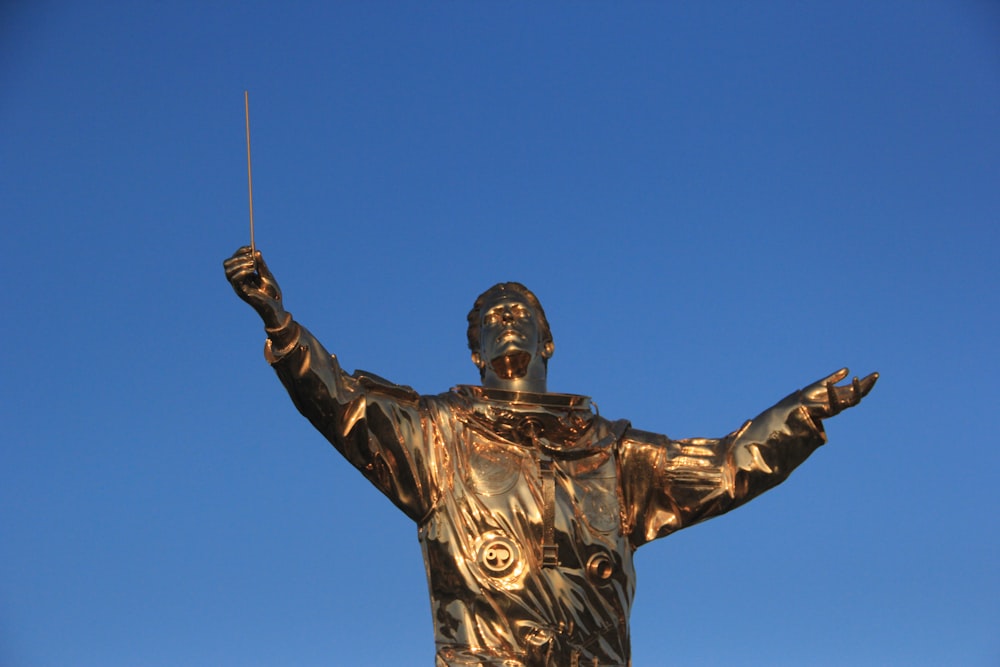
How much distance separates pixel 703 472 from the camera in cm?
1861

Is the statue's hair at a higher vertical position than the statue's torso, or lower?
higher

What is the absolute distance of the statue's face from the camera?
61.0 feet

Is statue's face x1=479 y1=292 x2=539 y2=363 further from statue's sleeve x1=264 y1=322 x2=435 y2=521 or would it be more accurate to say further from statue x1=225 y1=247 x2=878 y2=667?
statue's sleeve x1=264 y1=322 x2=435 y2=521

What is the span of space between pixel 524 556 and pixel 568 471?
3.06 feet

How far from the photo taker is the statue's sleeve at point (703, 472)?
1836 cm

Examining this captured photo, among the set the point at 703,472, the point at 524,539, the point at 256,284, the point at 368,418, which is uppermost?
the point at 256,284

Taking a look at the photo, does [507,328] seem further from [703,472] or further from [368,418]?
[703,472]

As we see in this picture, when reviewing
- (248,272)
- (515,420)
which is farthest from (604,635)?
(248,272)

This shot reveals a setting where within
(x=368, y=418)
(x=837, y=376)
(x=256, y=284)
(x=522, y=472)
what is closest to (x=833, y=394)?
(x=837, y=376)

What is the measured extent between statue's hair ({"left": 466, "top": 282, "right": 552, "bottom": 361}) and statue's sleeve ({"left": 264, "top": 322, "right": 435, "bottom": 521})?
1096mm

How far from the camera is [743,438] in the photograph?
18562mm

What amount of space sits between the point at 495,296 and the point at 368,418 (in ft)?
6.16

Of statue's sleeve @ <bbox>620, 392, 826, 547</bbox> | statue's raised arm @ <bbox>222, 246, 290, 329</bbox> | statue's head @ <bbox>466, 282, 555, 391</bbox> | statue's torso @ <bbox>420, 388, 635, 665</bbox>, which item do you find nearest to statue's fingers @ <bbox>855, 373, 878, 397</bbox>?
statue's sleeve @ <bbox>620, 392, 826, 547</bbox>

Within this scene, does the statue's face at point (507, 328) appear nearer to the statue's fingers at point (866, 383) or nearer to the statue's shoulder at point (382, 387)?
the statue's shoulder at point (382, 387)
